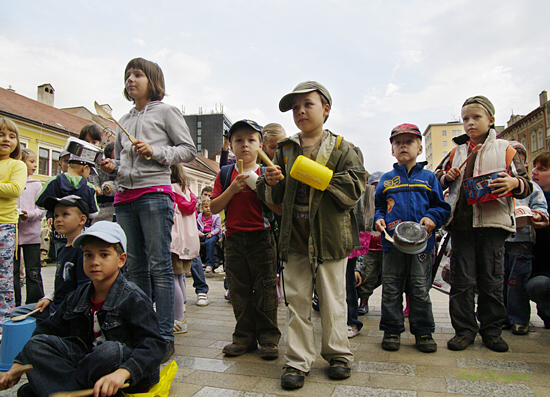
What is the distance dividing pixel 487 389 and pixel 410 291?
970 mm

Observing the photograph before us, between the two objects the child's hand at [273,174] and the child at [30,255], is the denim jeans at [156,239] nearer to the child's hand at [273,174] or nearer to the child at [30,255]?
the child's hand at [273,174]

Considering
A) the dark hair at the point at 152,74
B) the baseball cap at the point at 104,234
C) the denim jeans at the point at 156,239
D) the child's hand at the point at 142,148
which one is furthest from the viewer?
the dark hair at the point at 152,74

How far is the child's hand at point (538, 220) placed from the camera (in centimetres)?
358

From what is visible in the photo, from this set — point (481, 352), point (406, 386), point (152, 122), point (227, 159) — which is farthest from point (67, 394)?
point (481, 352)

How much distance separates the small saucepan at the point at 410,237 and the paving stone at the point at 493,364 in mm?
824

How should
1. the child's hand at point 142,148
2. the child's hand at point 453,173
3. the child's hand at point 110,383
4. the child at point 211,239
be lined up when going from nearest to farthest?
the child's hand at point 110,383
the child's hand at point 142,148
the child's hand at point 453,173
the child at point 211,239

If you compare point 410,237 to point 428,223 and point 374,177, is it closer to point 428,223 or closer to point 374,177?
point 428,223

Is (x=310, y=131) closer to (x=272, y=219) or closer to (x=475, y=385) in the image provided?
(x=272, y=219)

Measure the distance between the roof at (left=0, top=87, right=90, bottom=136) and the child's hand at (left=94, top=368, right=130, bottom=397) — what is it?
28.4 m

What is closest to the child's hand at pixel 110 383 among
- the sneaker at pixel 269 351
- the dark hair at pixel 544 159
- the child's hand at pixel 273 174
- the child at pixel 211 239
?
the sneaker at pixel 269 351

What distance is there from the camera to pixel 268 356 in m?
2.81

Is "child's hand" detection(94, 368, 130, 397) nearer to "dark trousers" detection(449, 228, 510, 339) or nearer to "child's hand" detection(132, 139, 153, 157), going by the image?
"child's hand" detection(132, 139, 153, 157)

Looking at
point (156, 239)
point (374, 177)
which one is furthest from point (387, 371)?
point (374, 177)

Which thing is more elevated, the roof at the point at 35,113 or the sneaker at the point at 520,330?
the roof at the point at 35,113
